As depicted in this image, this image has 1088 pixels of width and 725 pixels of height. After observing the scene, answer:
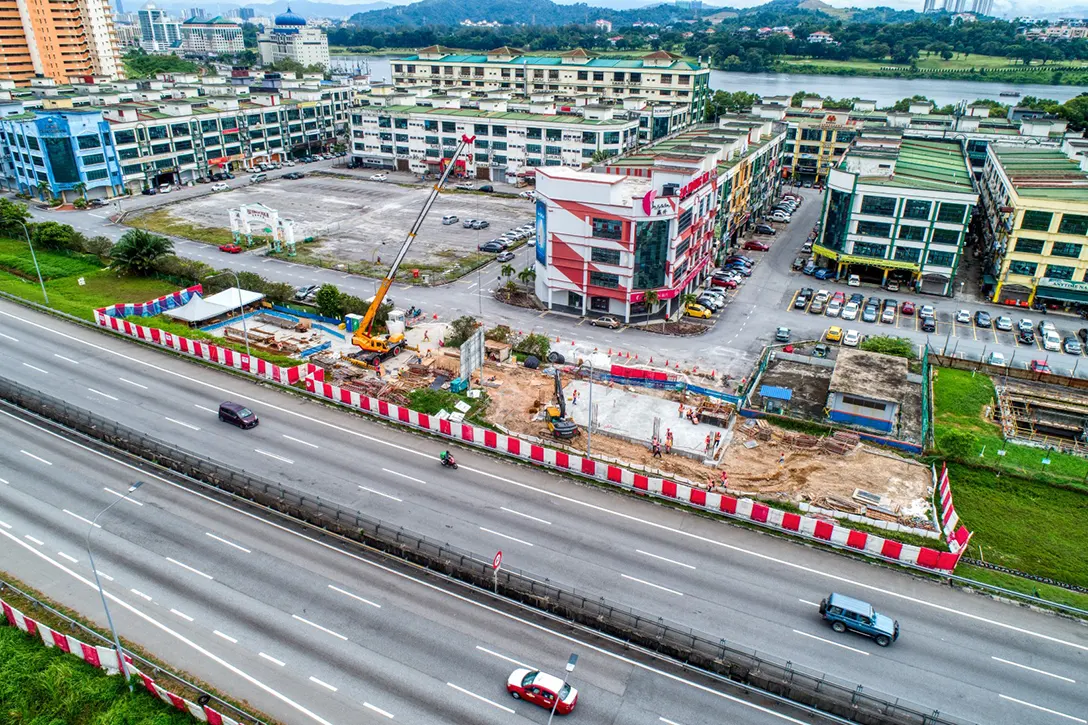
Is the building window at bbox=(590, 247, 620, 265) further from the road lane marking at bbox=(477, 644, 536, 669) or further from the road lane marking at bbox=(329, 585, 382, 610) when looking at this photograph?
the road lane marking at bbox=(477, 644, 536, 669)

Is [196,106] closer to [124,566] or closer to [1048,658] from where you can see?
[124,566]

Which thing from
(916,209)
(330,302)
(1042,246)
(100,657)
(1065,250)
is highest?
(916,209)

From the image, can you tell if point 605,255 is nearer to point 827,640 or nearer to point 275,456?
point 275,456

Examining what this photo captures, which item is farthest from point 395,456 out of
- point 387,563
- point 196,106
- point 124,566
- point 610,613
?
point 196,106

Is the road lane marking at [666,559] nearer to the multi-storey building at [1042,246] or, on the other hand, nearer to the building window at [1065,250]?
the multi-storey building at [1042,246]

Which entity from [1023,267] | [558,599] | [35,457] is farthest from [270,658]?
[1023,267]

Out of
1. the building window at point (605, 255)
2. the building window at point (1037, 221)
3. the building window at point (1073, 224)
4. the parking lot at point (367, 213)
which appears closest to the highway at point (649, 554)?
the building window at point (605, 255)
